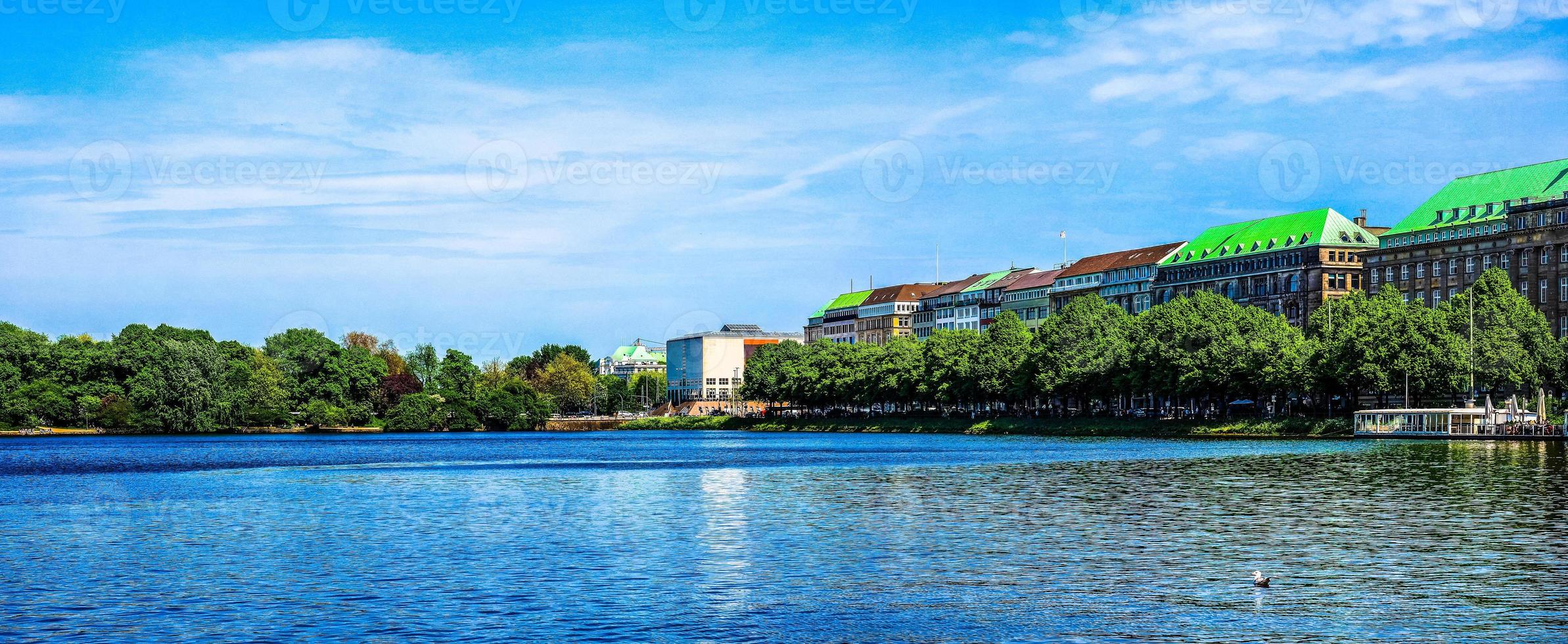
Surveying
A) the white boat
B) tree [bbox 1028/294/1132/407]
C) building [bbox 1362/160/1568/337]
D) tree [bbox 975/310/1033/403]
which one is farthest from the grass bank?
building [bbox 1362/160/1568/337]

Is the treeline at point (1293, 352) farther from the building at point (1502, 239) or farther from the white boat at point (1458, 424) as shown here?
the building at point (1502, 239)

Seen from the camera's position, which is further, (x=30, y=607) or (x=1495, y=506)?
(x=1495, y=506)

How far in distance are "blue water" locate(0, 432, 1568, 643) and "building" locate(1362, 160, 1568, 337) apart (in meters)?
90.5

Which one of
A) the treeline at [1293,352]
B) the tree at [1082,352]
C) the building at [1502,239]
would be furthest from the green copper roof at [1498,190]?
the tree at [1082,352]

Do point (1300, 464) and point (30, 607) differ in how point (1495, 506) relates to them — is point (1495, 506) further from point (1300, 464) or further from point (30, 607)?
point (30, 607)

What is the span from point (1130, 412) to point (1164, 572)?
150 m

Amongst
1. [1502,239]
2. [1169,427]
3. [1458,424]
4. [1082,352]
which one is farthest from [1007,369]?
[1458,424]

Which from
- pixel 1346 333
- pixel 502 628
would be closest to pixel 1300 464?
pixel 1346 333

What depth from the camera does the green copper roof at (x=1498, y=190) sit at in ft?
590

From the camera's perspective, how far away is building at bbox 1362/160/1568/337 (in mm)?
173250

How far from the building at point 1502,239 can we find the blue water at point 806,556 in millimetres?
90494

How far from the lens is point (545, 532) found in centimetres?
5634

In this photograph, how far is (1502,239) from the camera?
18300 cm

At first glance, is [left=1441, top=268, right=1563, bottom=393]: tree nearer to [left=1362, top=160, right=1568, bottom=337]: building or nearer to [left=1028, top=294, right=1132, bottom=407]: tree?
[left=1362, top=160, right=1568, bottom=337]: building
